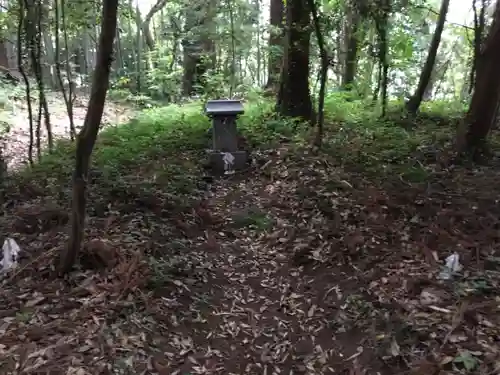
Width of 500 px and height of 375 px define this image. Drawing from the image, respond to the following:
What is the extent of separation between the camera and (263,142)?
8430 mm

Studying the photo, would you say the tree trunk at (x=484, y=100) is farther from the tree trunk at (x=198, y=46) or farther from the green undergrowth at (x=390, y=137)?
the tree trunk at (x=198, y=46)

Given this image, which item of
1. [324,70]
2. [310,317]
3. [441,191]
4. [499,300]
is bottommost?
[310,317]

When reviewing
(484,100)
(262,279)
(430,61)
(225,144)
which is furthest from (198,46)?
(262,279)

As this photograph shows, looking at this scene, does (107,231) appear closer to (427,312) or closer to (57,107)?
(427,312)

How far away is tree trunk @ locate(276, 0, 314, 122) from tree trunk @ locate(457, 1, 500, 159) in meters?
3.09

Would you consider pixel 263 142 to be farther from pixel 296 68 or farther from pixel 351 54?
pixel 351 54

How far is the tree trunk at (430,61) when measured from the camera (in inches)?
355

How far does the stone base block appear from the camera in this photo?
773cm

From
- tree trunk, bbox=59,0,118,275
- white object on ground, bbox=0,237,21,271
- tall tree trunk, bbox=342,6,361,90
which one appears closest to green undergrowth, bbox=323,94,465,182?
tall tree trunk, bbox=342,6,361,90

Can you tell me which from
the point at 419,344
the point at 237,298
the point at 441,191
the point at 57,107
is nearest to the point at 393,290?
the point at 419,344

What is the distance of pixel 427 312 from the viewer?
153 inches

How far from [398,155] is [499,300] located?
361cm

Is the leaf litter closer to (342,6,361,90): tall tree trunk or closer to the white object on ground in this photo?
the white object on ground

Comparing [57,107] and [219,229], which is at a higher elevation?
[57,107]
